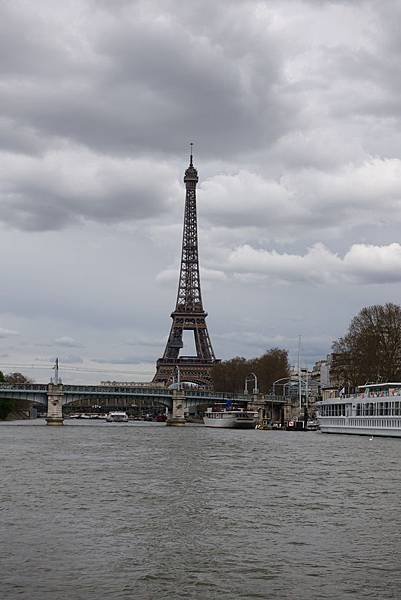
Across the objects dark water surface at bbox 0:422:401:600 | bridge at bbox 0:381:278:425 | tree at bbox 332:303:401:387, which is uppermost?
tree at bbox 332:303:401:387

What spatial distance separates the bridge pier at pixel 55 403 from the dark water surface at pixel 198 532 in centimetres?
9545

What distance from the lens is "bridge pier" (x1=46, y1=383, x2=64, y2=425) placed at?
14800cm

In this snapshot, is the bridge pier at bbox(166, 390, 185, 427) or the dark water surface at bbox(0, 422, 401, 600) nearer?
the dark water surface at bbox(0, 422, 401, 600)

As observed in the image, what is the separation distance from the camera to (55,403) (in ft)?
491

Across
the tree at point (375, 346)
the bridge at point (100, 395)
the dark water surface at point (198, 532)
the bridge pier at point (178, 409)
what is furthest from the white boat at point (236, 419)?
the dark water surface at point (198, 532)

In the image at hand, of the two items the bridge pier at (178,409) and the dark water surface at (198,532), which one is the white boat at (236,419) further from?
the dark water surface at (198,532)

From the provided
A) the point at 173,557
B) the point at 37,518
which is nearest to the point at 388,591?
the point at 173,557

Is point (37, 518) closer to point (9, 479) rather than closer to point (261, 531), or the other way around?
point (261, 531)

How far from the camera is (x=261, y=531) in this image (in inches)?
1139

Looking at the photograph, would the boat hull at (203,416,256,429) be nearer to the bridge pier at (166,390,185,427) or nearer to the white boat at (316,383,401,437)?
the bridge pier at (166,390,185,427)

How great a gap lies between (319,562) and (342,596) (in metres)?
3.65

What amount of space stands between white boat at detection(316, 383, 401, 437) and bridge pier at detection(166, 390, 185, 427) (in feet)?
113

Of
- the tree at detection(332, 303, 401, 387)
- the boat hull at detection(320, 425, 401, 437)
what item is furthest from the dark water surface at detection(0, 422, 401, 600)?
the tree at detection(332, 303, 401, 387)

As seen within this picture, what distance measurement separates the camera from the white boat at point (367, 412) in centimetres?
10125
